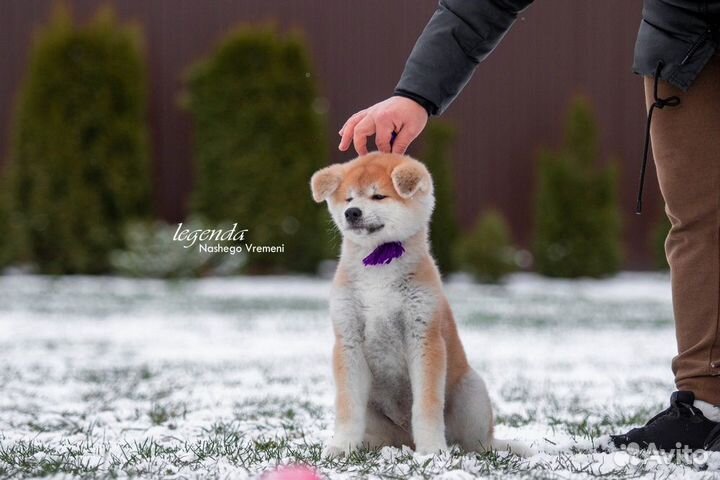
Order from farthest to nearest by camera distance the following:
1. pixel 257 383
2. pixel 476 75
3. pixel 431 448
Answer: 1. pixel 476 75
2. pixel 257 383
3. pixel 431 448

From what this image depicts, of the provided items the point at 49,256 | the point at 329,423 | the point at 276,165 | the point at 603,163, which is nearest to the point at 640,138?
the point at 603,163

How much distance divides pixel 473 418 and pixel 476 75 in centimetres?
937

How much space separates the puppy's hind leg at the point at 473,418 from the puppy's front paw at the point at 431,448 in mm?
165

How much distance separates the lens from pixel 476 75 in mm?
11148

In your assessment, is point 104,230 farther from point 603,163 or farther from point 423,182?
point 423,182

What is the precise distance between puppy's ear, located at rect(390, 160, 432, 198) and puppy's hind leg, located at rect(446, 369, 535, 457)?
21.8 inches

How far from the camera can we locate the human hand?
7.52 ft

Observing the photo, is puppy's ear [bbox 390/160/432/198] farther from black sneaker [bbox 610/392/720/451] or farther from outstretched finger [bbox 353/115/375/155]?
black sneaker [bbox 610/392/720/451]

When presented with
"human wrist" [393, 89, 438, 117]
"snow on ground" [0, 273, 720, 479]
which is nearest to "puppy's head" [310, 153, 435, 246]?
"human wrist" [393, 89, 438, 117]

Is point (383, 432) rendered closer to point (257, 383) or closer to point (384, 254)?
point (384, 254)

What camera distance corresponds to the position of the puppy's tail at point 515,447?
2.29 metres

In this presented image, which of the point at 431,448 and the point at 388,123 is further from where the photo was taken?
the point at 388,123

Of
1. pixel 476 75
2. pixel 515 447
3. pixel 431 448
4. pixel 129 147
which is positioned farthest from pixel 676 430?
pixel 129 147

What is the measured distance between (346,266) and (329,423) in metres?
0.89
